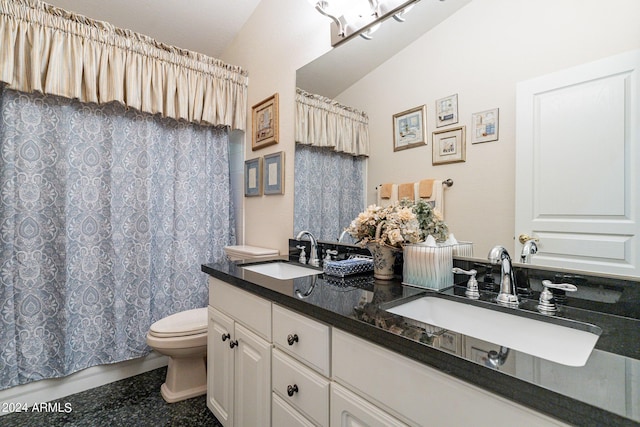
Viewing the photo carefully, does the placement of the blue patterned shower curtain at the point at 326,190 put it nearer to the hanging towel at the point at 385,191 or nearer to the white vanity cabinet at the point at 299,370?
the hanging towel at the point at 385,191

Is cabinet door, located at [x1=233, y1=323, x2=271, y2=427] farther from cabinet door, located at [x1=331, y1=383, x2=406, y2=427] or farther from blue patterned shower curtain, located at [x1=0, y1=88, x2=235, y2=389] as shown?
blue patterned shower curtain, located at [x1=0, y1=88, x2=235, y2=389]

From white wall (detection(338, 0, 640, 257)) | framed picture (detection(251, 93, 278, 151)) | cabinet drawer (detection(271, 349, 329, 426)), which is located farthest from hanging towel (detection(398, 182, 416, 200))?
framed picture (detection(251, 93, 278, 151))

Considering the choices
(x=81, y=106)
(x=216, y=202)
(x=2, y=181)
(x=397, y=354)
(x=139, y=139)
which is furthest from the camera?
(x=216, y=202)

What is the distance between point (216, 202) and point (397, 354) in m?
2.00

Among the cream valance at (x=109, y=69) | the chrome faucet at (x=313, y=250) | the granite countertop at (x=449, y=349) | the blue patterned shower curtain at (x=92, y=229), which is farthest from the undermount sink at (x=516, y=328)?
the cream valance at (x=109, y=69)

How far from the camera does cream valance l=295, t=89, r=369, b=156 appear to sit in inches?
62.3

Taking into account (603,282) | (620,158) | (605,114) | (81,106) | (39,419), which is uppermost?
(81,106)

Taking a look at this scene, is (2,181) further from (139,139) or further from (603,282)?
(603,282)

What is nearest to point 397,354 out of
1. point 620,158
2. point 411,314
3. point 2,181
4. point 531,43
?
point 411,314

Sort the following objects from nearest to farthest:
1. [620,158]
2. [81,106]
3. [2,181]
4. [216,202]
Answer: [620,158]
[2,181]
[81,106]
[216,202]

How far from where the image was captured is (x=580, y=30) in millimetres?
920

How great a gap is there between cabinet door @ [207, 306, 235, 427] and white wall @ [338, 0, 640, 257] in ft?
3.40

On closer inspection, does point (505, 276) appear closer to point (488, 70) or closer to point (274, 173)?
point (488, 70)

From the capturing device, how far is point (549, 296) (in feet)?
2.96
